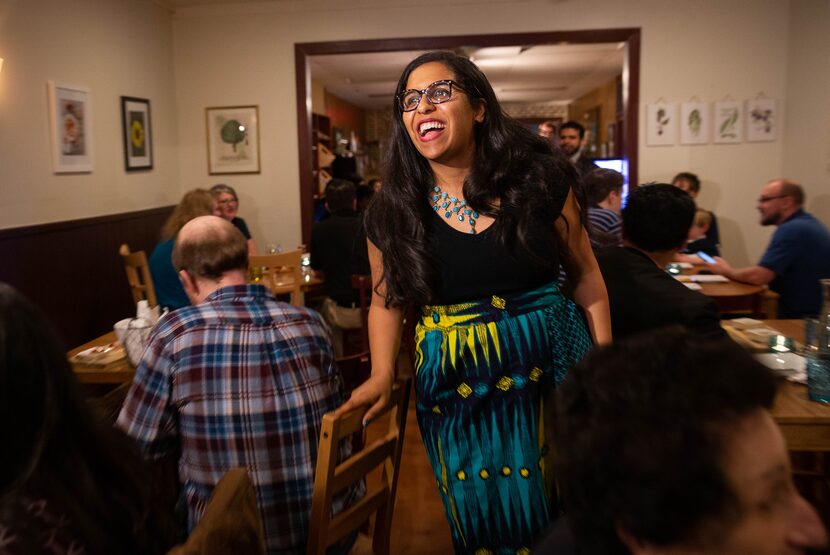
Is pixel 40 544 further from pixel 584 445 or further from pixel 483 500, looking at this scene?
pixel 483 500

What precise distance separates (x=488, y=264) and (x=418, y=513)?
1883 millimetres

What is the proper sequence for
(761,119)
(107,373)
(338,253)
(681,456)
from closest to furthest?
(681,456)
(107,373)
(338,253)
(761,119)


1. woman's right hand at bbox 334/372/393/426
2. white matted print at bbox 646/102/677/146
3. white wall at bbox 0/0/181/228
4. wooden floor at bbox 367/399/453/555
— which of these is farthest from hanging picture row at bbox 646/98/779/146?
woman's right hand at bbox 334/372/393/426

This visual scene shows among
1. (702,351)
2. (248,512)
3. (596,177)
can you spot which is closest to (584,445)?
(702,351)

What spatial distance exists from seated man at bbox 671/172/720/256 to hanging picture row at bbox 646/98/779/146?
0.35 metres

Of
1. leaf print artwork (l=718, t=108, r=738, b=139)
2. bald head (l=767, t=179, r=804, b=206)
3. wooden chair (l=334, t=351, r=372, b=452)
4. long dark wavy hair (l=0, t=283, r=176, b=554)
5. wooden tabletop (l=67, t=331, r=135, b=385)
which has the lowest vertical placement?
wooden tabletop (l=67, t=331, r=135, b=385)

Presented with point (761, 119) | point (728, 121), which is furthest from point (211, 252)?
point (761, 119)

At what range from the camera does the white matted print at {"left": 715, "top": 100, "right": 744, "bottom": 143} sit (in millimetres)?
6195

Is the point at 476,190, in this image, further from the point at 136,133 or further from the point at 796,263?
the point at 136,133

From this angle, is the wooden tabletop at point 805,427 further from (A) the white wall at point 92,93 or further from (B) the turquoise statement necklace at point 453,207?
(A) the white wall at point 92,93

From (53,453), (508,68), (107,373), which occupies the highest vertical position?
(508,68)

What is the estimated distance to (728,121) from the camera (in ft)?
20.4

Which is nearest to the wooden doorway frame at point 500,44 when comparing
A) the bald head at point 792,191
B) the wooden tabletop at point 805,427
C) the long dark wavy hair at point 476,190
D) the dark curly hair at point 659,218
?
the bald head at point 792,191

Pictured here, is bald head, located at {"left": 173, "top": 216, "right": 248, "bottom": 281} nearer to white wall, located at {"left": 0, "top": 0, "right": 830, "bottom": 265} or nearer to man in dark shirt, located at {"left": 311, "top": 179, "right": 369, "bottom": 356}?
man in dark shirt, located at {"left": 311, "top": 179, "right": 369, "bottom": 356}
